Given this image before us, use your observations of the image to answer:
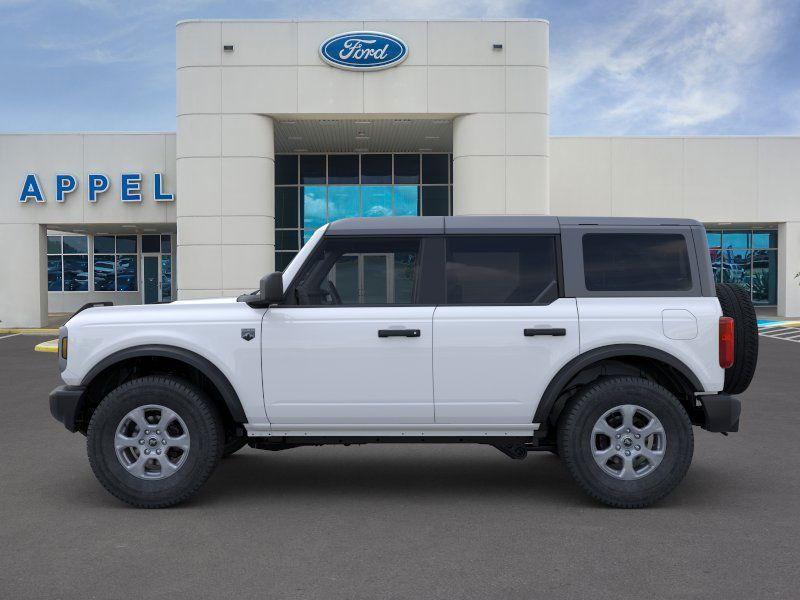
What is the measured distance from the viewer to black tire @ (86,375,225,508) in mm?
5387

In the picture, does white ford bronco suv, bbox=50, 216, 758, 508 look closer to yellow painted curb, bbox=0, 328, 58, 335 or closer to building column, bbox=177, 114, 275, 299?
building column, bbox=177, 114, 275, 299

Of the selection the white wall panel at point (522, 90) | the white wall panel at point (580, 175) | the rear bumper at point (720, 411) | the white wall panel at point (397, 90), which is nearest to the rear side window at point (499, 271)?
the rear bumper at point (720, 411)

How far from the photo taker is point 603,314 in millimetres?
5414

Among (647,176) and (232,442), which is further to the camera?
(647,176)

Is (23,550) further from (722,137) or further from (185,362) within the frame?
(722,137)

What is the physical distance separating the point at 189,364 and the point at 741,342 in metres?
3.91

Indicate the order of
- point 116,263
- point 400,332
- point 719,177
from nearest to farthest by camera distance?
point 400,332 < point 719,177 < point 116,263

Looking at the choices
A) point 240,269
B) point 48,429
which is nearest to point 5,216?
point 240,269

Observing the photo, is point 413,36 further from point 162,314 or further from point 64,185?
point 162,314

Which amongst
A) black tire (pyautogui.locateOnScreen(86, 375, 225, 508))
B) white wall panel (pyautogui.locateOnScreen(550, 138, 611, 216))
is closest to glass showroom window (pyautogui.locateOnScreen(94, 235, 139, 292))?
white wall panel (pyautogui.locateOnScreen(550, 138, 611, 216))

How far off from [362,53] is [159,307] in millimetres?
17875

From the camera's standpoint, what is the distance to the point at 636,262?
18.2 ft

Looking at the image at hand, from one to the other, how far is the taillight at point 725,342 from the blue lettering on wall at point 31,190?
25.7m

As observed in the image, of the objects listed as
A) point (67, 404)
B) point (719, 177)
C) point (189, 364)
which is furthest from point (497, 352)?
point (719, 177)
